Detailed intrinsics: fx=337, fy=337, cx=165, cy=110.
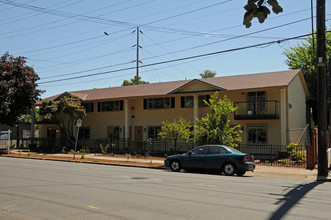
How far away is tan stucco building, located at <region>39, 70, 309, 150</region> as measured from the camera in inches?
961

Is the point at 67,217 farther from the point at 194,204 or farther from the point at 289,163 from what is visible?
the point at 289,163

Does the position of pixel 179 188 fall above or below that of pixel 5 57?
below

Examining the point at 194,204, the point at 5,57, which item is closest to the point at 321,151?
the point at 194,204

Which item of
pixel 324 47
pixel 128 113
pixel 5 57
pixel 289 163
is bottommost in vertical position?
pixel 289 163

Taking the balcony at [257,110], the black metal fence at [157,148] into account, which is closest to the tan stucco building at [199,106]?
the balcony at [257,110]

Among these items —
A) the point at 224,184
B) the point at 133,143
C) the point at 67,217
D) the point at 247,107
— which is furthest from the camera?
the point at 133,143

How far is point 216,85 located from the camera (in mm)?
26078

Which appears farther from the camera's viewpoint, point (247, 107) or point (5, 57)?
point (5, 57)

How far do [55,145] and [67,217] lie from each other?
1068 inches

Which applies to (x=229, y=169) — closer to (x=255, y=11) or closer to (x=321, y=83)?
(x=321, y=83)

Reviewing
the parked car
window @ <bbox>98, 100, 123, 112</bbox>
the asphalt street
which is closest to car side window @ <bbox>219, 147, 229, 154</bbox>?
the parked car

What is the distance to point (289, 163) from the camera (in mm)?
19797

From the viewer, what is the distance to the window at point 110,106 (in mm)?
32131

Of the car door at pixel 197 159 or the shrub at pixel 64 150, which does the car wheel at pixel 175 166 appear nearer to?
the car door at pixel 197 159
